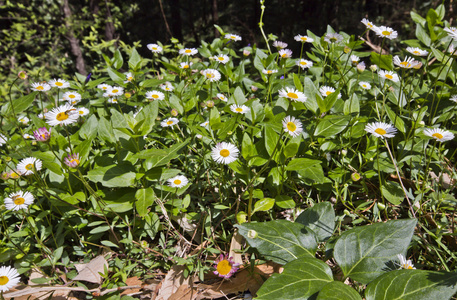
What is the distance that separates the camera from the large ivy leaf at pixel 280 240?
1.02 meters

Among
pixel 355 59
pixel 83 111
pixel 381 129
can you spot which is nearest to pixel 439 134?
pixel 381 129

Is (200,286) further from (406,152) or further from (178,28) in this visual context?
(178,28)

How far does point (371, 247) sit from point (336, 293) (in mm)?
260

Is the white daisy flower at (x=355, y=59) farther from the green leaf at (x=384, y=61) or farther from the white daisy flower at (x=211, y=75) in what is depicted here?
the white daisy flower at (x=211, y=75)

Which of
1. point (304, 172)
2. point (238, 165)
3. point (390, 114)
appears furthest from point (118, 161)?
point (390, 114)

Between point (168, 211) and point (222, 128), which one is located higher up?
point (222, 128)

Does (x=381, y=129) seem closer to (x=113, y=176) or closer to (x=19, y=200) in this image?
(x=113, y=176)

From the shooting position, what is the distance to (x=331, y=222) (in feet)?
3.77

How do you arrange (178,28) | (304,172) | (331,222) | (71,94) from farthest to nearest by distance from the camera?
(178,28), (71,94), (304,172), (331,222)

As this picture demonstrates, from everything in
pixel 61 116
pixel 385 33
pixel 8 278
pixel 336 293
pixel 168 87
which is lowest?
pixel 8 278

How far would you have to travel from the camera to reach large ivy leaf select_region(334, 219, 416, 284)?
948 mm

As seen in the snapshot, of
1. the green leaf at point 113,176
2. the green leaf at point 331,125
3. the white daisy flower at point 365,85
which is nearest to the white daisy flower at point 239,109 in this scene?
the green leaf at point 331,125

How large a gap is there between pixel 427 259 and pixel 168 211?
1.07 metres

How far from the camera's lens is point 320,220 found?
1.15m
